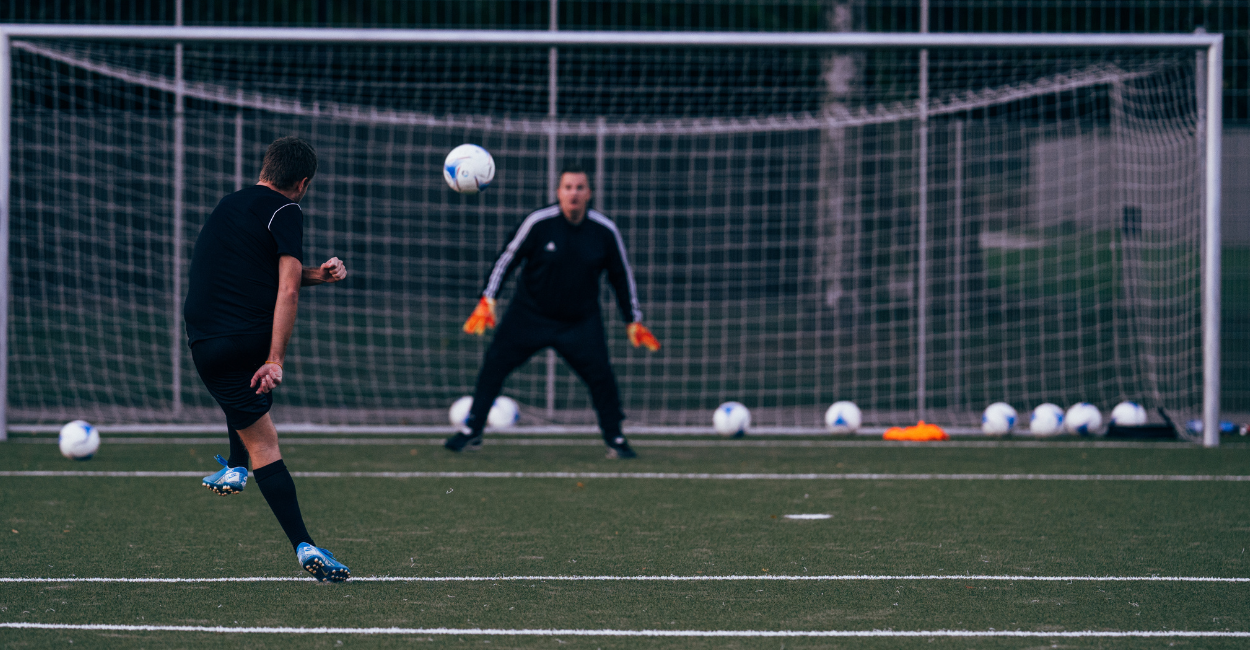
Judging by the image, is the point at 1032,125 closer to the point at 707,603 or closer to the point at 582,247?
the point at 582,247

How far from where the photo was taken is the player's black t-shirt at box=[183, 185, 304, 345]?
4336 millimetres

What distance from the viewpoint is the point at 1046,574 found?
183 inches

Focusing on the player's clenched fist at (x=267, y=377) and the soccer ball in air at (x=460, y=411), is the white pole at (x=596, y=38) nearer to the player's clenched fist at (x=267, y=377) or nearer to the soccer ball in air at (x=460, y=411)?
the soccer ball in air at (x=460, y=411)

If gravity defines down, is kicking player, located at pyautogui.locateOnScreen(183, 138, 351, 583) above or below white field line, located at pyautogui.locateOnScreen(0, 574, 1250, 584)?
above

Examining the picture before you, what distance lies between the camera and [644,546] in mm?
5211

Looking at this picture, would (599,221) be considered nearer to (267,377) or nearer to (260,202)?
(260,202)

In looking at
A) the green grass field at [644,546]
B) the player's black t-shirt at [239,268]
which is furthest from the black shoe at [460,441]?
the player's black t-shirt at [239,268]

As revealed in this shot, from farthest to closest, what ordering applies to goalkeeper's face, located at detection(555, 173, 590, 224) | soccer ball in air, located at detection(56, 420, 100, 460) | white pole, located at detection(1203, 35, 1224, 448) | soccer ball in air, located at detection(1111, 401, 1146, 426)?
soccer ball in air, located at detection(1111, 401, 1146, 426)
white pole, located at detection(1203, 35, 1224, 448)
goalkeeper's face, located at detection(555, 173, 590, 224)
soccer ball in air, located at detection(56, 420, 100, 460)

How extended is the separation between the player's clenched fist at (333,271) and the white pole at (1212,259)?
6.41 metres

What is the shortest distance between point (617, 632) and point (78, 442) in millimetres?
4906

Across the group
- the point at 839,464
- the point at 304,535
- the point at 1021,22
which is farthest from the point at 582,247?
the point at 1021,22

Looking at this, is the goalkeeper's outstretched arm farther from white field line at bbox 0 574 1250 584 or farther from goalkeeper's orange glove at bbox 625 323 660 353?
white field line at bbox 0 574 1250 584

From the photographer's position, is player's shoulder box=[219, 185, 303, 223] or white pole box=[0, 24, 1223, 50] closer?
player's shoulder box=[219, 185, 303, 223]

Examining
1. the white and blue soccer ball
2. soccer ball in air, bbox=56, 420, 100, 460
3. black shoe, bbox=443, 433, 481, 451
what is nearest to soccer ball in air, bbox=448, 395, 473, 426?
the white and blue soccer ball
